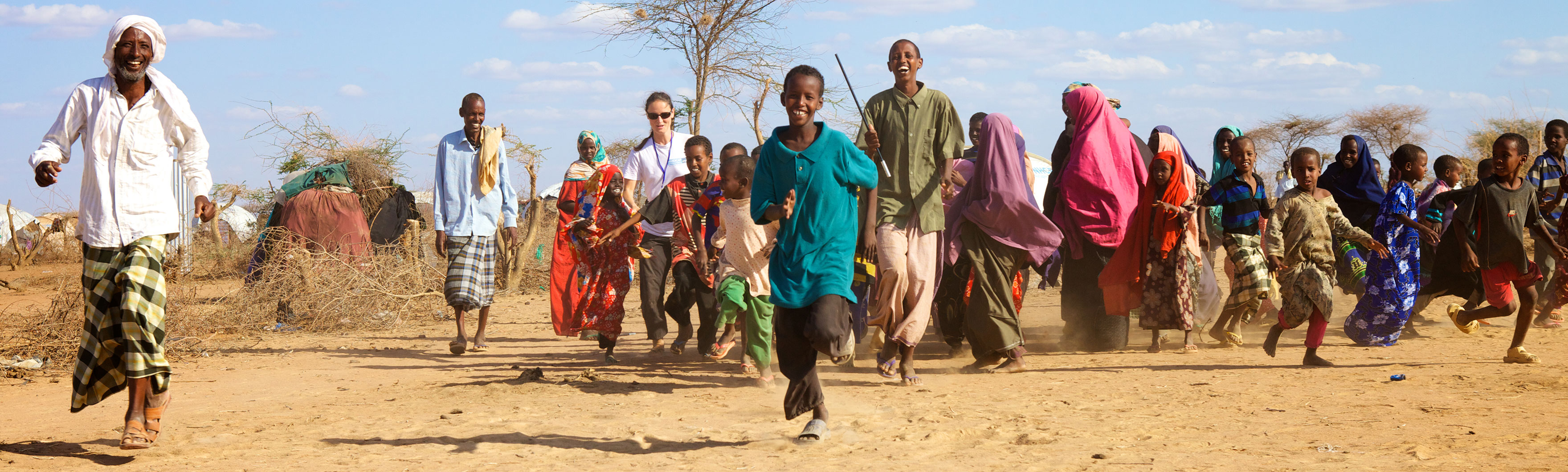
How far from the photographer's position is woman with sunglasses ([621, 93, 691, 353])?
7.80 m

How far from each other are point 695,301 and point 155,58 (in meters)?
3.75

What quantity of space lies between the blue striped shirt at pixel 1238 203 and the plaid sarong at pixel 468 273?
514cm

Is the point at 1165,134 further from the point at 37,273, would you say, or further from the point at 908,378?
the point at 37,273

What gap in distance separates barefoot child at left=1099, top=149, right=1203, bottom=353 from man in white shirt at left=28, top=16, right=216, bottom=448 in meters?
5.56

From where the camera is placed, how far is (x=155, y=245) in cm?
474

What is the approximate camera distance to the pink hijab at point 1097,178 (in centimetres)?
754

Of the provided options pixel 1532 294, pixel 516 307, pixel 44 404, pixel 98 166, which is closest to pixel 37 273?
pixel 516 307

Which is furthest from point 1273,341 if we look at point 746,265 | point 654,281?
point 654,281

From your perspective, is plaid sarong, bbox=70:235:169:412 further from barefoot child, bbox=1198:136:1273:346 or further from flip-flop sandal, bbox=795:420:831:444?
barefoot child, bbox=1198:136:1273:346

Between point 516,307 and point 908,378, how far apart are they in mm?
7277

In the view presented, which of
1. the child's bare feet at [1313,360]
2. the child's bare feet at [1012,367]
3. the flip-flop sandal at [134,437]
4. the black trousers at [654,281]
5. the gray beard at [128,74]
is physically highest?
the gray beard at [128,74]

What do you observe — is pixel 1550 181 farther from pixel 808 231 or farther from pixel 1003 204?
pixel 808 231

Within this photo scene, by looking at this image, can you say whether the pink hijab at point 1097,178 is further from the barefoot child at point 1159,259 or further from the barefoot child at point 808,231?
the barefoot child at point 808,231

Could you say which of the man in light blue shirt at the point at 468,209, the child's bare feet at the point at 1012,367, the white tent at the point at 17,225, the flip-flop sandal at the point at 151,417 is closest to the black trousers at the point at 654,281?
the man in light blue shirt at the point at 468,209
